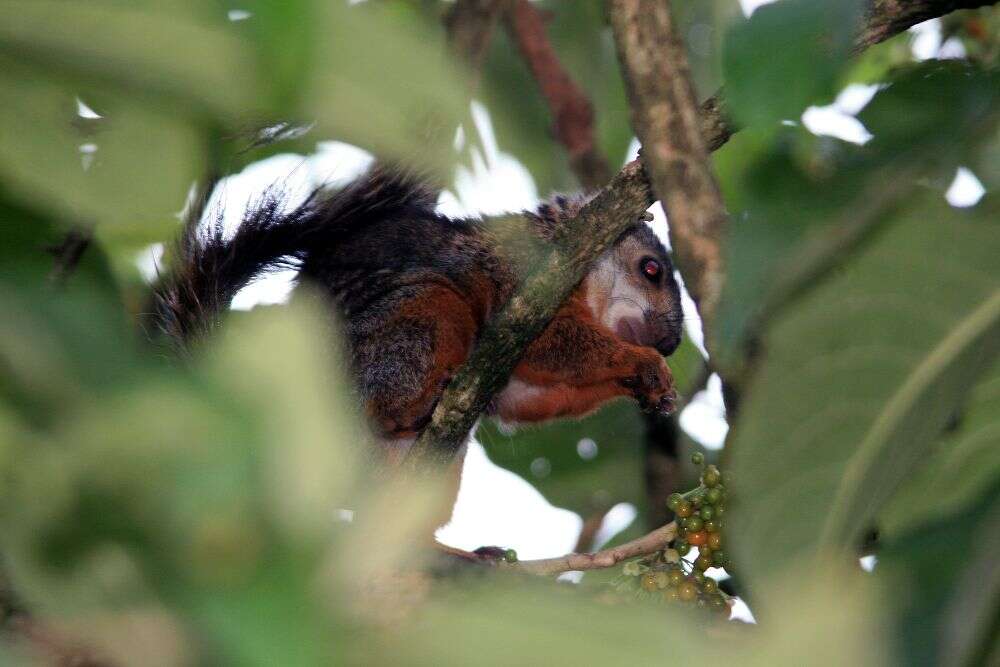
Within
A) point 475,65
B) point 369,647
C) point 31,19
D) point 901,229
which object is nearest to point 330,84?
point 31,19

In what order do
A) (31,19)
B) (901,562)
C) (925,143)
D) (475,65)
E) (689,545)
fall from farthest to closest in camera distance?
(475,65)
(689,545)
(925,143)
(901,562)
(31,19)

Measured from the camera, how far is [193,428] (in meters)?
0.42

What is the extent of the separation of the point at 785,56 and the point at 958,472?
0.44m

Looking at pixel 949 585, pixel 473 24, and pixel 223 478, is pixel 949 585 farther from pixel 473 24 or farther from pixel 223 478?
pixel 473 24

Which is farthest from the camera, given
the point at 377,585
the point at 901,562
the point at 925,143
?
the point at 925,143

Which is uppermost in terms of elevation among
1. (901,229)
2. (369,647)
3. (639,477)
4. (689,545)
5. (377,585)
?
(639,477)

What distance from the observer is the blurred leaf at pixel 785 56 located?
78 centimetres

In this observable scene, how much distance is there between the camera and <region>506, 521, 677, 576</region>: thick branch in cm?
228

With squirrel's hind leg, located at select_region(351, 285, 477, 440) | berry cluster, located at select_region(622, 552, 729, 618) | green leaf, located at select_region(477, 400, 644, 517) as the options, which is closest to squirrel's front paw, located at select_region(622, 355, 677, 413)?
green leaf, located at select_region(477, 400, 644, 517)

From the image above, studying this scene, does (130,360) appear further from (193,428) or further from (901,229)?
(901,229)

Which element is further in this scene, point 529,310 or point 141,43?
point 529,310

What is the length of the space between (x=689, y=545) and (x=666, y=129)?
126 centimetres

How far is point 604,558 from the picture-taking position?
7.59ft

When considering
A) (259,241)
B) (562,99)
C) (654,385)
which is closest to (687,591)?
(654,385)
